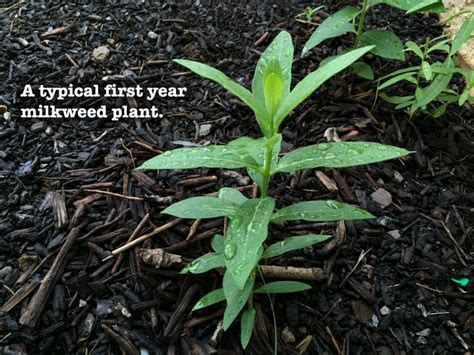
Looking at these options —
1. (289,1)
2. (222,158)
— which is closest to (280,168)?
(222,158)

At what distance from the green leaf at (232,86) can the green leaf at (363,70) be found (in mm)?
1398

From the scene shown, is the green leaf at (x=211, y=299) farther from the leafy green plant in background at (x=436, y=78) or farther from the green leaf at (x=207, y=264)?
the leafy green plant in background at (x=436, y=78)

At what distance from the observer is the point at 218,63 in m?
2.86

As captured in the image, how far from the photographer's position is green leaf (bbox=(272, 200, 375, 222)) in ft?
4.70

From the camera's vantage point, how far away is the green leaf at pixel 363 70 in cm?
254

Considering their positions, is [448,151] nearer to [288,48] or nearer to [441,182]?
[441,182]

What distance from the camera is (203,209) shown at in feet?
5.07

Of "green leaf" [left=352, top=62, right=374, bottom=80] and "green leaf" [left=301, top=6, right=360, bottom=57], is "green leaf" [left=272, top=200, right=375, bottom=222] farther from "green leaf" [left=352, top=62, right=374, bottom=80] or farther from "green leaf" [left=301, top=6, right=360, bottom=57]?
"green leaf" [left=352, top=62, right=374, bottom=80]

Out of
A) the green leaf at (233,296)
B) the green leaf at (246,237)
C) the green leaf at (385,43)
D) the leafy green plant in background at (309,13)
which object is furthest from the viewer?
the leafy green plant in background at (309,13)

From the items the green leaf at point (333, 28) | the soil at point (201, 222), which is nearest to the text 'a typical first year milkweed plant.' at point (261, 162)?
the soil at point (201, 222)

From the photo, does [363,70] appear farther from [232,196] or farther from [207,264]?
[207,264]

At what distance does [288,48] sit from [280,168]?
44 centimetres

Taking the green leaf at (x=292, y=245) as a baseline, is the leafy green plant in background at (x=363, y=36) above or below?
above

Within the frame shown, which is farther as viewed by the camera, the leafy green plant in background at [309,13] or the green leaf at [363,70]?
the leafy green plant in background at [309,13]
